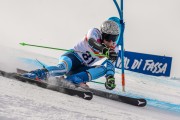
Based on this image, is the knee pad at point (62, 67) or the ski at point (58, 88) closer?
the ski at point (58, 88)

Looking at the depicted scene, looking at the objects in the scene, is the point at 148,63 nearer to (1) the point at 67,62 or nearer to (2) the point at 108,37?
(2) the point at 108,37

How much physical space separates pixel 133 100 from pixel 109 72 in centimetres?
65

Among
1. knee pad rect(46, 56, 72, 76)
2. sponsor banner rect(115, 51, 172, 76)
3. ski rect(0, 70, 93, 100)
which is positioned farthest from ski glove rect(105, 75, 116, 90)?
sponsor banner rect(115, 51, 172, 76)

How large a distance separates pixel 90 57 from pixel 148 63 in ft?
26.4

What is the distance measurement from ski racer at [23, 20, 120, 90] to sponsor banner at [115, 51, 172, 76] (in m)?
7.62

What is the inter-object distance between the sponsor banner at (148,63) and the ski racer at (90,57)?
7.62 metres

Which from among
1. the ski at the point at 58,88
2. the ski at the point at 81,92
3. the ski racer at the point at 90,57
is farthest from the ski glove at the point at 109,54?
the ski at the point at 58,88

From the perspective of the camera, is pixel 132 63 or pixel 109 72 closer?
pixel 109 72

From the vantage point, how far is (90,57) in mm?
5992

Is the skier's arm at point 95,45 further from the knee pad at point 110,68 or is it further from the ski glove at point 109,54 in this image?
the knee pad at point 110,68

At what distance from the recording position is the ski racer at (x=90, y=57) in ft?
17.8

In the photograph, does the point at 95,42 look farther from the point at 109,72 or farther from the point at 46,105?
the point at 46,105

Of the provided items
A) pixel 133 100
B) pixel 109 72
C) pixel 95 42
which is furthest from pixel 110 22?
pixel 133 100

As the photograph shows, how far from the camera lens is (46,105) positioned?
2959mm
